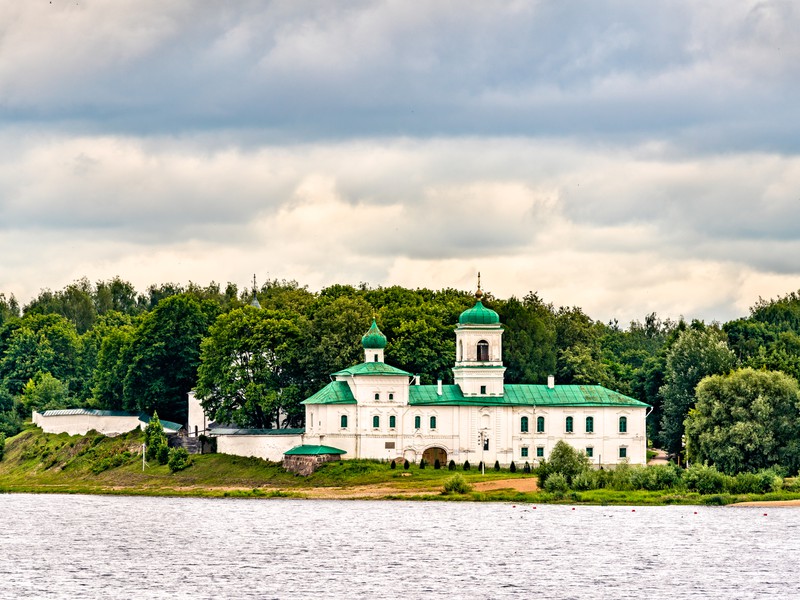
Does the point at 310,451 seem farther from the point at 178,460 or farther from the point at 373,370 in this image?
the point at 178,460

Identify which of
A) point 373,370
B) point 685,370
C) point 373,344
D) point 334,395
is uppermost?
point 373,344

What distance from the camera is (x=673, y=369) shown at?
102188 mm

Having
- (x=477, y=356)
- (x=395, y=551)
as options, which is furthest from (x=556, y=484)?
(x=395, y=551)

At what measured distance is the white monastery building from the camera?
96938mm

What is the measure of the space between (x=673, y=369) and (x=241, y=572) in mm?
50336

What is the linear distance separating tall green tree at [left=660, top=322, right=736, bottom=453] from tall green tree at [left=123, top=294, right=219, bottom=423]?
32.5 meters

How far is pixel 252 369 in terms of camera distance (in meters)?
102

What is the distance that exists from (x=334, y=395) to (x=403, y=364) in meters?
9.95

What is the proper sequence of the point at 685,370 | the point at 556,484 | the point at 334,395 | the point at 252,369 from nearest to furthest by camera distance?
the point at 556,484
the point at 334,395
the point at 685,370
the point at 252,369

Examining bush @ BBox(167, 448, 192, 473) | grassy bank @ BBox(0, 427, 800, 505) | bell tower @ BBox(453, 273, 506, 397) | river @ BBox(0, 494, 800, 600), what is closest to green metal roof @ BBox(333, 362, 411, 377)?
bell tower @ BBox(453, 273, 506, 397)

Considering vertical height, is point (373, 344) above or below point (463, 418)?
above

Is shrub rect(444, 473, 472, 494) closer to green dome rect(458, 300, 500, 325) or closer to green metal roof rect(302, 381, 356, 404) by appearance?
green metal roof rect(302, 381, 356, 404)

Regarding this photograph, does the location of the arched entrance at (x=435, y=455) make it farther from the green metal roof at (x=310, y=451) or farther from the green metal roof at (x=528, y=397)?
the green metal roof at (x=310, y=451)

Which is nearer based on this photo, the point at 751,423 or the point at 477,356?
the point at 751,423
